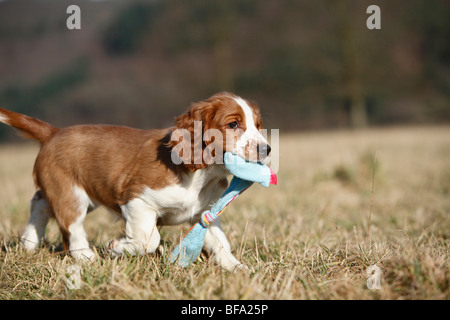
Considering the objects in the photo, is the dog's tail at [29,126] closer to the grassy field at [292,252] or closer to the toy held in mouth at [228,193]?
the grassy field at [292,252]

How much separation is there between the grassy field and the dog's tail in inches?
31.0

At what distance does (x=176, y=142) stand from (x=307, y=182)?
4.18 meters

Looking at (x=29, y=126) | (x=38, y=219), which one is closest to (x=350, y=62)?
(x=29, y=126)

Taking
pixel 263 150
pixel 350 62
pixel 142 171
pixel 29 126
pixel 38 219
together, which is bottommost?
pixel 38 219

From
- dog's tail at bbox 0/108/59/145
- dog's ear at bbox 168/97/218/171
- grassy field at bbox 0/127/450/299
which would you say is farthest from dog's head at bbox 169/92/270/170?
dog's tail at bbox 0/108/59/145

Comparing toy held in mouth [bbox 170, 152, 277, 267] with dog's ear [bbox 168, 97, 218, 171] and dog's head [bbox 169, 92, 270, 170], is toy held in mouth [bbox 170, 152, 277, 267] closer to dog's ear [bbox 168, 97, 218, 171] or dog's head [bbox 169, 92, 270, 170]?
dog's head [bbox 169, 92, 270, 170]

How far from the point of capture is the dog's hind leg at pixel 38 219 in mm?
3266

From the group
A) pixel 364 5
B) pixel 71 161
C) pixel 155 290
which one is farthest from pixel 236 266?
pixel 364 5

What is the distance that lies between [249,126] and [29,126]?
1.75 m

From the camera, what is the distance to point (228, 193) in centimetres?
262

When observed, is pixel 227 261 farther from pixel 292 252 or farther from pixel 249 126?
pixel 249 126

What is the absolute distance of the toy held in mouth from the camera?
2.48 m

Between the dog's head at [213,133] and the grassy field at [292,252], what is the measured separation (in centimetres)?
59

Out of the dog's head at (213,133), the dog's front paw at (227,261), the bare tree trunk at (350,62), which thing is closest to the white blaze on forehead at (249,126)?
the dog's head at (213,133)
